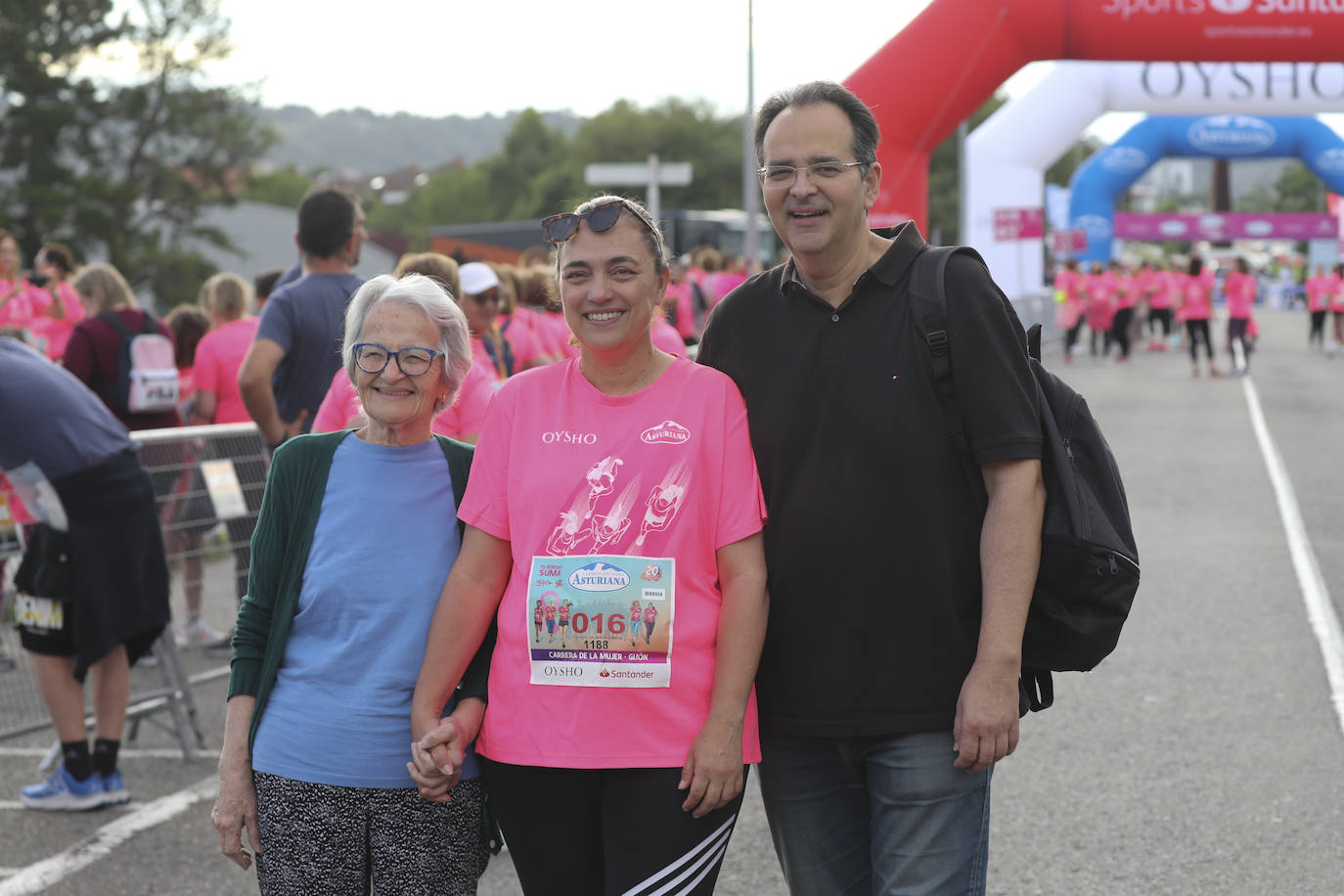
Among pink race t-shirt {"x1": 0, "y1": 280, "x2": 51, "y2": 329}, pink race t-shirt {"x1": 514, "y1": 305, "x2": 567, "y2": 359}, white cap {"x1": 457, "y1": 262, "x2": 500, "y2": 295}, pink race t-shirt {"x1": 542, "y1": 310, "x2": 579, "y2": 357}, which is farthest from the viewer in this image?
pink race t-shirt {"x1": 0, "y1": 280, "x2": 51, "y2": 329}

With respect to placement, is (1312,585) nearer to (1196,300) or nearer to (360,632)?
(360,632)

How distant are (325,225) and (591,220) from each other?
3.32 m

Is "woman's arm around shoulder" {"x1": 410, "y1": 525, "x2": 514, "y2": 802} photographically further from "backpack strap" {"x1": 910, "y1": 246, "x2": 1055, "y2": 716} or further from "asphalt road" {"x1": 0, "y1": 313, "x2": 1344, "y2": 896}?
"asphalt road" {"x1": 0, "y1": 313, "x2": 1344, "y2": 896}

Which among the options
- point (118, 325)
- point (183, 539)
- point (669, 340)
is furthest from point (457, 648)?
point (118, 325)

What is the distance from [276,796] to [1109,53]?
29.8 feet

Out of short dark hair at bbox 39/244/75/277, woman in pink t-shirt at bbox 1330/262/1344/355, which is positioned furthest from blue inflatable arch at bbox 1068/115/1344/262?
short dark hair at bbox 39/244/75/277

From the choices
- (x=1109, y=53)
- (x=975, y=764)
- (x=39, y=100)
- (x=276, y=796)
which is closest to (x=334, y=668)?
(x=276, y=796)

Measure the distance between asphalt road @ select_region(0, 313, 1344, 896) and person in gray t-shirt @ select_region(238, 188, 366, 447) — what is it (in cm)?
154

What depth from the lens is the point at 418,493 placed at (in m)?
2.81

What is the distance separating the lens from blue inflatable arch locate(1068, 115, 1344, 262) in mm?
31875

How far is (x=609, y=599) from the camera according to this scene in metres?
2.44

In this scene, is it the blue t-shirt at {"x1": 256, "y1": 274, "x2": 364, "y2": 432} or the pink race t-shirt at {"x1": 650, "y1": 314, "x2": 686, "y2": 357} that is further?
the pink race t-shirt at {"x1": 650, "y1": 314, "x2": 686, "y2": 357}

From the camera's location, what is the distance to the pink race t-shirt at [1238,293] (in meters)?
23.5

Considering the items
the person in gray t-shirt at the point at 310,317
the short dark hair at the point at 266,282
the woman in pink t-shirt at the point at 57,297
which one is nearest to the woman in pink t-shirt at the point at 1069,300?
the woman in pink t-shirt at the point at 57,297
